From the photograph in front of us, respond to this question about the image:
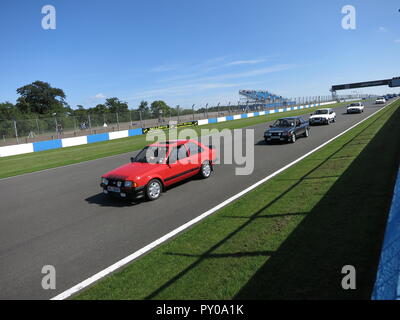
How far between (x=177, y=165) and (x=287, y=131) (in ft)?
29.3

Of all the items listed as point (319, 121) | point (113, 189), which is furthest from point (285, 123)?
point (113, 189)

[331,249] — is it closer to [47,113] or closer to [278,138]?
[278,138]

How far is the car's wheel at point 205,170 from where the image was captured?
29.9 feet

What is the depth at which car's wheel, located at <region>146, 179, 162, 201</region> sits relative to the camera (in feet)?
23.6

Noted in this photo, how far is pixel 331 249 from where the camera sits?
4078 millimetres

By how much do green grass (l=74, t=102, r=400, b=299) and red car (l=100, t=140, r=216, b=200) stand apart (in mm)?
2243

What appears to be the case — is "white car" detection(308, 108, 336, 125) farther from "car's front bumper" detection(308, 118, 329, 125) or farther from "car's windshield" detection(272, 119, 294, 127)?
"car's windshield" detection(272, 119, 294, 127)

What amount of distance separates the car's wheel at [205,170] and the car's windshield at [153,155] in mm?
1603

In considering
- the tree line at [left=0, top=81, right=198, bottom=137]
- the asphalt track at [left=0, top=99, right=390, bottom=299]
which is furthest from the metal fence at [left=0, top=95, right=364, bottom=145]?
the asphalt track at [left=0, top=99, right=390, bottom=299]

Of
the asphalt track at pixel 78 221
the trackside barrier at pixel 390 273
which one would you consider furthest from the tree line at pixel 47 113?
the trackside barrier at pixel 390 273

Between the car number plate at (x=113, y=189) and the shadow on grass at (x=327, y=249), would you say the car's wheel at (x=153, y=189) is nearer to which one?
the car number plate at (x=113, y=189)

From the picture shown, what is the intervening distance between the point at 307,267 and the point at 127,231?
11.6 ft
